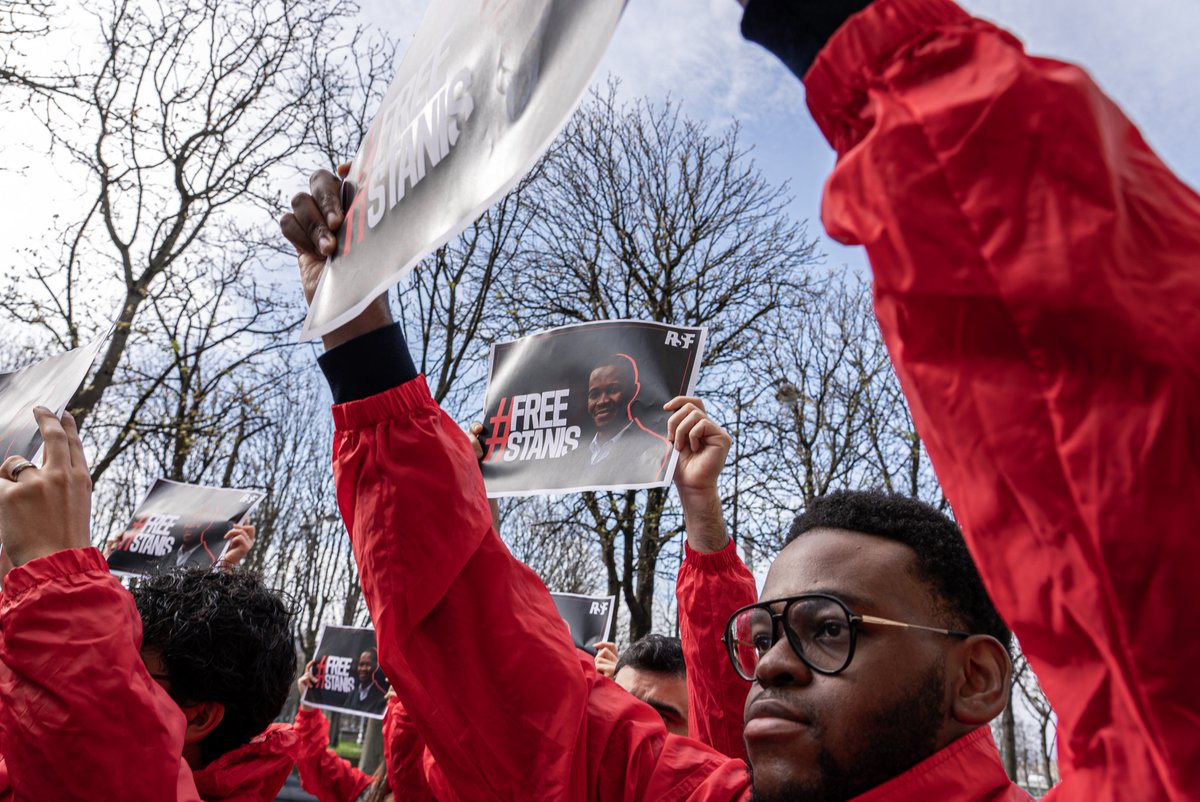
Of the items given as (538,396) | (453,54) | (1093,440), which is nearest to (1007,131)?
(1093,440)

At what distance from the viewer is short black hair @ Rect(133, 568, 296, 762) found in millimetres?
2350

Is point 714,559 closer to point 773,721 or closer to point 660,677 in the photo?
point 773,721

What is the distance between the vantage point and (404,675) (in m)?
1.69

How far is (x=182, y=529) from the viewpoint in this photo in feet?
16.3

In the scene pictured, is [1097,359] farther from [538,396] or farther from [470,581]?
[538,396]

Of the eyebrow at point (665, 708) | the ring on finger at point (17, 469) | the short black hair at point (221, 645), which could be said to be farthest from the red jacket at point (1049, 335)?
the eyebrow at point (665, 708)

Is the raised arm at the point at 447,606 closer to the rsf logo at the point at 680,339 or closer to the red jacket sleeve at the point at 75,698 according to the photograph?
the red jacket sleeve at the point at 75,698

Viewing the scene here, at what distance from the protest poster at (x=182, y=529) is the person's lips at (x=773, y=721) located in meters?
3.90

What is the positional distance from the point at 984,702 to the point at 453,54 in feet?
4.46

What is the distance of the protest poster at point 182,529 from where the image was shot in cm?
488

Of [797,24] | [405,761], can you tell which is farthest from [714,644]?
[405,761]

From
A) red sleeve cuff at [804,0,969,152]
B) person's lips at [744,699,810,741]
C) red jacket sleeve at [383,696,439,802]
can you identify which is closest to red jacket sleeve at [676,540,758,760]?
person's lips at [744,699,810,741]

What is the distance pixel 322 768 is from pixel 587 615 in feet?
7.19

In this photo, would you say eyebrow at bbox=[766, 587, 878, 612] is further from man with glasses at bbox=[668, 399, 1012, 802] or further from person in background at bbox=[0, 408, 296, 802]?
person in background at bbox=[0, 408, 296, 802]
